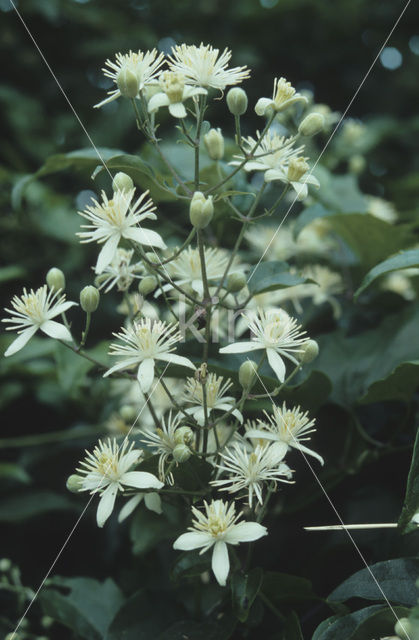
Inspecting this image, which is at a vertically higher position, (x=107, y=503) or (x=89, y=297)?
(x=89, y=297)

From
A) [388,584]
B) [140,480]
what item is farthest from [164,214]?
[388,584]

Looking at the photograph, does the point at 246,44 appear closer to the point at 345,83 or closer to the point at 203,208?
the point at 345,83

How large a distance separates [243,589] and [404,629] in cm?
18

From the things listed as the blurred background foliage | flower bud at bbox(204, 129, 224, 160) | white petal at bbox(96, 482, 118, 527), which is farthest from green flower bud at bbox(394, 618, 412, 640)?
flower bud at bbox(204, 129, 224, 160)

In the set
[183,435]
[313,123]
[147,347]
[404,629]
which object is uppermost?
[313,123]

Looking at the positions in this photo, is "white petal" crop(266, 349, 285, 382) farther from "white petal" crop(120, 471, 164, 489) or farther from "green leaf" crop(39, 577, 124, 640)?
"green leaf" crop(39, 577, 124, 640)

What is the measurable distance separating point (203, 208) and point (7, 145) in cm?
114

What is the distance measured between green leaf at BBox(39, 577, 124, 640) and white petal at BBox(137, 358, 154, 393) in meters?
0.41

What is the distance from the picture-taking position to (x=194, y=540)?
25.0 inches

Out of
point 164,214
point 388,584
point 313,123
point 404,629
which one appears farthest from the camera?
point 164,214

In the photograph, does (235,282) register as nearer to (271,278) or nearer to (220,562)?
(271,278)

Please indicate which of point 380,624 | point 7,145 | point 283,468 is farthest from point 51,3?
point 380,624

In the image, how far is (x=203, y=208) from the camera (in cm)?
67

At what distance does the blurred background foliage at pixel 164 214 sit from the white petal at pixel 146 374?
269 mm
